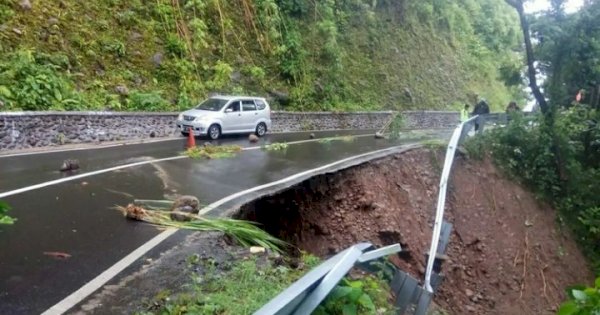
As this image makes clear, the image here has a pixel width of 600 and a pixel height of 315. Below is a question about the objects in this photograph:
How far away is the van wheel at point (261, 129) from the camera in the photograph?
21469 millimetres

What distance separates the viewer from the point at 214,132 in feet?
63.4

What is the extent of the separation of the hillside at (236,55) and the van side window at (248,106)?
2.67 metres

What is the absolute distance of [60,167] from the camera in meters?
11.3

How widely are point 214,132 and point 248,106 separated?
2.19 metres

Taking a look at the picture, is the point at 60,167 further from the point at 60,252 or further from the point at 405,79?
the point at 405,79

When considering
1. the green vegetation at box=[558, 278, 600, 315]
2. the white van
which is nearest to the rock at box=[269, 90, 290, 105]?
the white van

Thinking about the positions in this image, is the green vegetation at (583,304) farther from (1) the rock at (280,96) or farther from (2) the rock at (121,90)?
(1) the rock at (280,96)

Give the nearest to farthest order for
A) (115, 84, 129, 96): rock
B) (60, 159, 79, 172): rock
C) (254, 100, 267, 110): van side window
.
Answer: (60, 159, 79, 172): rock, (115, 84, 129, 96): rock, (254, 100, 267, 110): van side window

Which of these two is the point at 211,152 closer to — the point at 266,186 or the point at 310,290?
the point at 266,186

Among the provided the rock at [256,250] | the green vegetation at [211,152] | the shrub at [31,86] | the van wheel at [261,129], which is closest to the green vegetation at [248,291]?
the rock at [256,250]

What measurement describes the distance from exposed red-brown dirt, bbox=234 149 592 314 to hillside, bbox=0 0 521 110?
5.95 meters

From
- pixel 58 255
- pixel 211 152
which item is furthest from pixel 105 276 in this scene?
pixel 211 152

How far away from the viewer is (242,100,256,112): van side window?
20.7 m

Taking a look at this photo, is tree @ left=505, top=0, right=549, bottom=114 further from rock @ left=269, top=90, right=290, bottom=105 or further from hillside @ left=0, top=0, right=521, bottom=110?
rock @ left=269, top=90, right=290, bottom=105
